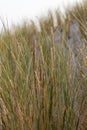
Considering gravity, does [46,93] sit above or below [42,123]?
above

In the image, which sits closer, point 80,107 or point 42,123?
point 42,123

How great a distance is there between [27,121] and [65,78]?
359 millimetres

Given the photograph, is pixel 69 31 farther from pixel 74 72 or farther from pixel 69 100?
pixel 69 100

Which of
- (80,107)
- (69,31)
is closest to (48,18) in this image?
(69,31)

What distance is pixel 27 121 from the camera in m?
1.56

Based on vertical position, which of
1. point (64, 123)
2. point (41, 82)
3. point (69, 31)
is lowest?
point (69, 31)

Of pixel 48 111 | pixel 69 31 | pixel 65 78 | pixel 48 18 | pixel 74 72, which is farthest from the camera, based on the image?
pixel 48 18

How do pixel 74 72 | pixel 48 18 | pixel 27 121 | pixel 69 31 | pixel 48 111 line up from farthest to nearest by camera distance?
pixel 48 18
pixel 69 31
pixel 74 72
pixel 48 111
pixel 27 121

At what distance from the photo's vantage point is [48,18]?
5449 mm

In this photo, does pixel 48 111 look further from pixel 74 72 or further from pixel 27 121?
pixel 74 72

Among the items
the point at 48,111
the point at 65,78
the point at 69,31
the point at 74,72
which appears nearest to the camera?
the point at 48,111

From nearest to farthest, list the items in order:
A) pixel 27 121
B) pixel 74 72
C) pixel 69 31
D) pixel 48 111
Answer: pixel 27 121 → pixel 48 111 → pixel 74 72 → pixel 69 31

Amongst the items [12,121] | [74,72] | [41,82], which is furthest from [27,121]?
[74,72]

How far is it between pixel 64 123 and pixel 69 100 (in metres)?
0.11
